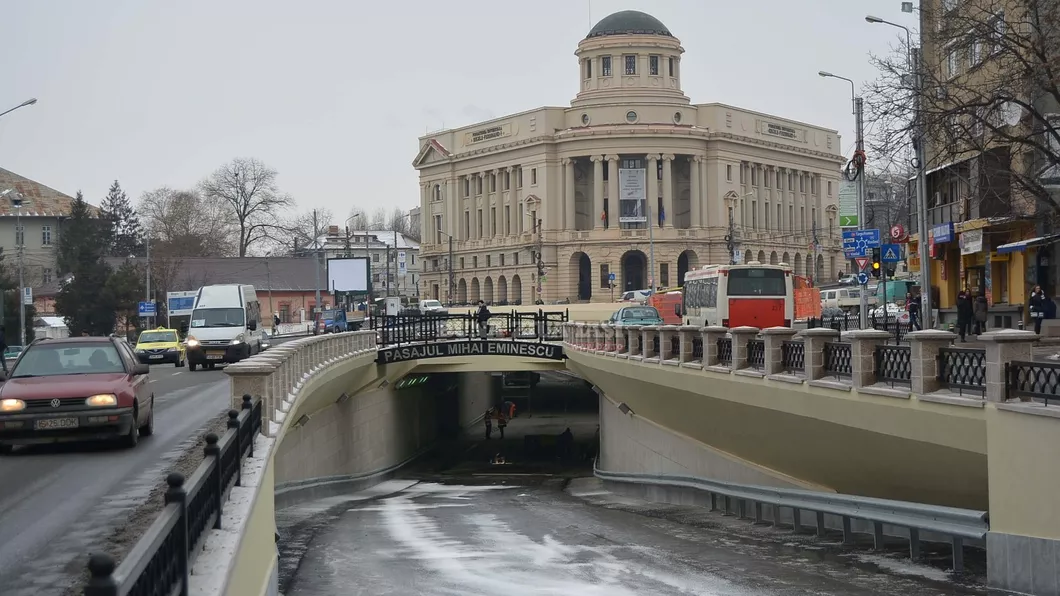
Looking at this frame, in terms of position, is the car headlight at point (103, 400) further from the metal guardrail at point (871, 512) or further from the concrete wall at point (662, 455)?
the concrete wall at point (662, 455)

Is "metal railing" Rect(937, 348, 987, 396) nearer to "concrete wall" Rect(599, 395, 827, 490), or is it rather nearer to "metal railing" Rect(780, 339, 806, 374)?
"metal railing" Rect(780, 339, 806, 374)

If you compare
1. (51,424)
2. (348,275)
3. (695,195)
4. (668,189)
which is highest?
(668,189)

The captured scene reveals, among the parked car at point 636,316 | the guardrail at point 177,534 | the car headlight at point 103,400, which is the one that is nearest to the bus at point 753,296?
the parked car at point 636,316

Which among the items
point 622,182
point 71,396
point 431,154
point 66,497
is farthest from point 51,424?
point 431,154

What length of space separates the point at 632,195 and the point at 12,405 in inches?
4059

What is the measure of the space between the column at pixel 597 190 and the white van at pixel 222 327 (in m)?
89.1

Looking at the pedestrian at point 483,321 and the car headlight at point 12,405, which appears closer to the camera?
the car headlight at point 12,405

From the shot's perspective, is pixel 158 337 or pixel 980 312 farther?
pixel 158 337

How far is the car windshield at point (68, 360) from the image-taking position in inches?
678

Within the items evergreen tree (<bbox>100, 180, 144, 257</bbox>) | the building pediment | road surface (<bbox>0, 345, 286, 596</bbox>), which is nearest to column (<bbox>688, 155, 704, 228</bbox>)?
the building pediment

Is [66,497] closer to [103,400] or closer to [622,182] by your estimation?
[103,400]

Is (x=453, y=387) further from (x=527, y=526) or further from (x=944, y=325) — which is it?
(x=527, y=526)

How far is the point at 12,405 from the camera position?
1579cm

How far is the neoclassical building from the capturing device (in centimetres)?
12888
